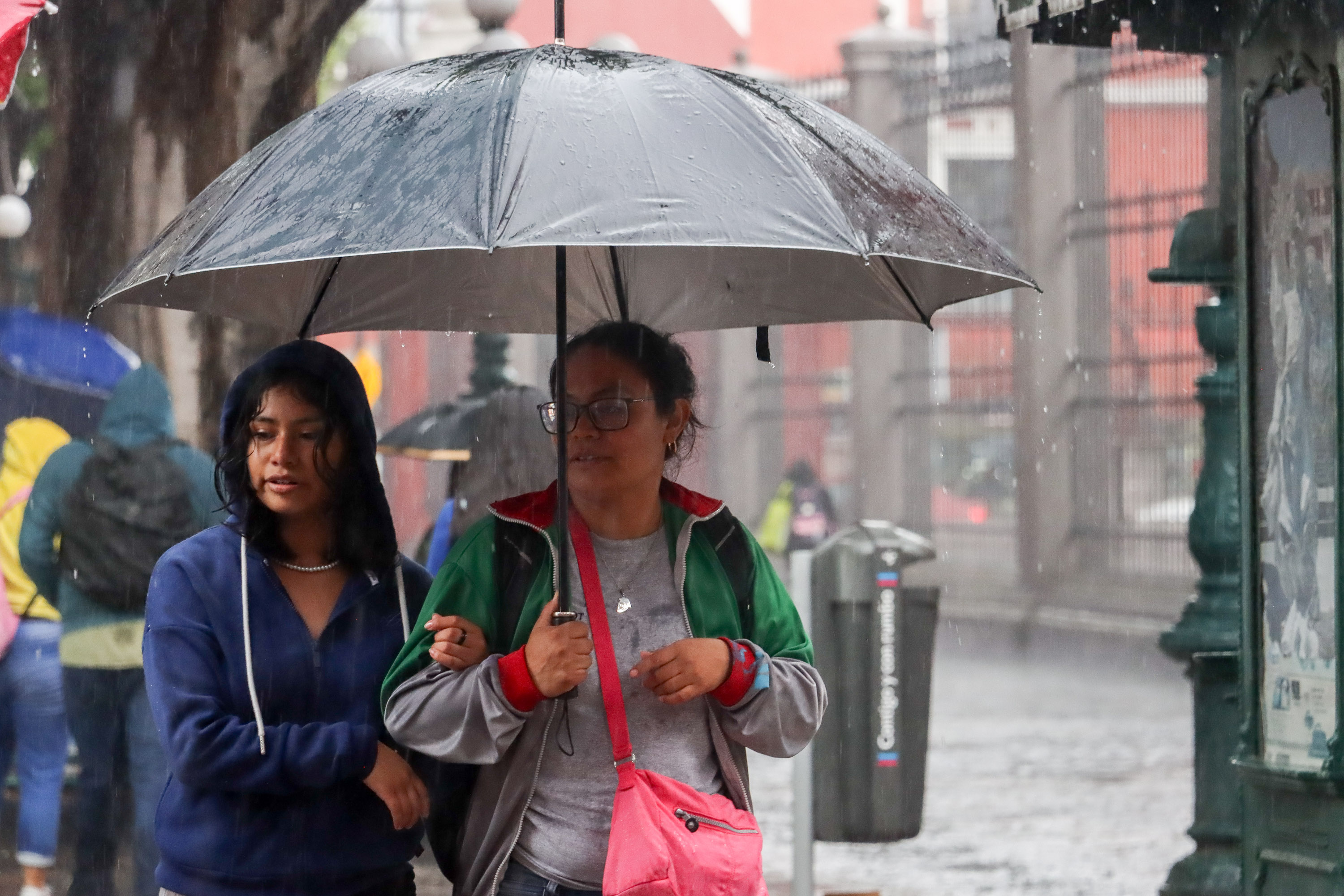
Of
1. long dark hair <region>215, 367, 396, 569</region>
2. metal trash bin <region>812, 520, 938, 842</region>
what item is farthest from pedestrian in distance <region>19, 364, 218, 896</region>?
long dark hair <region>215, 367, 396, 569</region>

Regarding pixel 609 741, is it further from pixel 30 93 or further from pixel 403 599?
pixel 30 93

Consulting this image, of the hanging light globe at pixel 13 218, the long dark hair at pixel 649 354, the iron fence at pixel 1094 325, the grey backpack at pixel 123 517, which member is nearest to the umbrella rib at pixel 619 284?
the long dark hair at pixel 649 354

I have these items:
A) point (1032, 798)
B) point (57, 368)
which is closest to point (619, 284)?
point (57, 368)

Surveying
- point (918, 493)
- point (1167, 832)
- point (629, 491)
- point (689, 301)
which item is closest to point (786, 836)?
point (1167, 832)

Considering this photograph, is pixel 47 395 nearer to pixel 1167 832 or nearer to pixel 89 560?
pixel 89 560

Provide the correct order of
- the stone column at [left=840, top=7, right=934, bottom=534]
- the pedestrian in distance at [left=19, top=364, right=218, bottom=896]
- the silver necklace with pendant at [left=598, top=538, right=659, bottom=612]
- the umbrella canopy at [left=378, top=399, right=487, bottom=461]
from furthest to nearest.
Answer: the stone column at [left=840, top=7, right=934, bottom=534]
the umbrella canopy at [left=378, top=399, right=487, bottom=461]
the pedestrian in distance at [left=19, top=364, right=218, bottom=896]
the silver necklace with pendant at [left=598, top=538, right=659, bottom=612]

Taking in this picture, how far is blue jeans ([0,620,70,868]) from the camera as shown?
607 centimetres

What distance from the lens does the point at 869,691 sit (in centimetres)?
548

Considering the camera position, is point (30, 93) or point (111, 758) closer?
point (111, 758)

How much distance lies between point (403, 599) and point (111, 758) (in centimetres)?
317

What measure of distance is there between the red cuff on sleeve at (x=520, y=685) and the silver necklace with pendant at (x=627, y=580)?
251 mm

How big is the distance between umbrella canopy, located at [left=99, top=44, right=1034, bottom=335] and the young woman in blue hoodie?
0.38 metres

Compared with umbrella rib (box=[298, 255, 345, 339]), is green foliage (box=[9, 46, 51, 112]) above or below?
above

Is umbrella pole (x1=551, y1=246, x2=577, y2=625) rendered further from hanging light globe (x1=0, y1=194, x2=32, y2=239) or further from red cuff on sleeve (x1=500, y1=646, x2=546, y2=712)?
hanging light globe (x1=0, y1=194, x2=32, y2=239)
